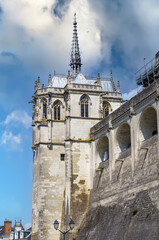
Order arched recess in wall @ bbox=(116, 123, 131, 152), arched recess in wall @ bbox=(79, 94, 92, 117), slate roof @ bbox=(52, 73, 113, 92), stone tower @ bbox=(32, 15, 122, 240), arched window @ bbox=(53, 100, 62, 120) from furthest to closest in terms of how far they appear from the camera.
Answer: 1. slate roof @ bbox=(52, 73, 113, 92)
2. arched window @ bbox=(53, 100, 62, 120)
3. arched recess in wall @ bbox=(79, 94, 92, 117)
4. stone tower @ bbox=(32, 15, 122, 240)
5. arched recess in wall @ bbox=(116, 123, 131, 152)

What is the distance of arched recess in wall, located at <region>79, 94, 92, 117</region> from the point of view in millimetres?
54719

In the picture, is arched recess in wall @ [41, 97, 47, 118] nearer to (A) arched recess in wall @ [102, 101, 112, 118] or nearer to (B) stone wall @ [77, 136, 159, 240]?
(A) arched recess in wall @ [102, 101, 112, 118]

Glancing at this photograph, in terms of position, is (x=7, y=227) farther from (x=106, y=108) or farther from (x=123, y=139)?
(x=123, y=139)

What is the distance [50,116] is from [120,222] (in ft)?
62.6

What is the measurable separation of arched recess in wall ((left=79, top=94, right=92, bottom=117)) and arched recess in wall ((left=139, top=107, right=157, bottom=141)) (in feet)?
45.6

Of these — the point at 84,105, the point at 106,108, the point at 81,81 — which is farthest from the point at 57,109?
the point at 106,108

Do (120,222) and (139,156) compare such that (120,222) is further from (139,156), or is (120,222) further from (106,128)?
(106,128)

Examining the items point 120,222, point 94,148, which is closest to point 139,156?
point 120,222

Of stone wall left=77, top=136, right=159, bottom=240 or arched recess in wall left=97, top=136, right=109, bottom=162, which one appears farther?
arched recess in wall left=97, top=136, right=109, bottom=162

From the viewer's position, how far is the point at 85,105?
55.0m

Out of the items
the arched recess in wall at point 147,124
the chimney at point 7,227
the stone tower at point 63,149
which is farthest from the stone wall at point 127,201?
the chimney at point 7,227

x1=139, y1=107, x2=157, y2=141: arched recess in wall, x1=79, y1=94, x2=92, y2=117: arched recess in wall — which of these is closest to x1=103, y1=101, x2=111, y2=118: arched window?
x1=79, y1=94, x2=92, y2=117: arched recess in wall

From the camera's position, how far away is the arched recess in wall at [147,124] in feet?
135

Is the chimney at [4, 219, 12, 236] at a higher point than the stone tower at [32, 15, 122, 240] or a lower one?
lower
